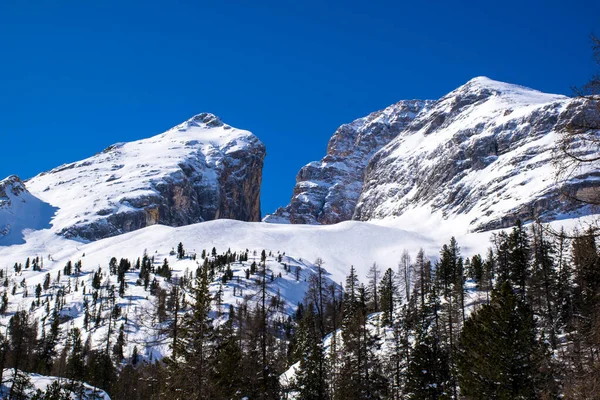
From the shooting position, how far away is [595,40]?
9.16m

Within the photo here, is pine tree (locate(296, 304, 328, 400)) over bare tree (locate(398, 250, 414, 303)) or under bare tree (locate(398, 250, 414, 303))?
under

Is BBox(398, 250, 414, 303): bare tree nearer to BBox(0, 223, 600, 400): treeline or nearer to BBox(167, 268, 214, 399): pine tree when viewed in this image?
BBox(0, 223, 600, 400): treeline

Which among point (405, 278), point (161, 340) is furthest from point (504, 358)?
point (405, 278)

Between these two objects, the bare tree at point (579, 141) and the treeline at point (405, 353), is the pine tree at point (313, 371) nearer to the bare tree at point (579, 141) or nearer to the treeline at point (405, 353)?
the treeline at point (405, 353)

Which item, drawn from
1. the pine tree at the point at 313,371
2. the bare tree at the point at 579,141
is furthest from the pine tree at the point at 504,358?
the bare tree at the point at 579,141

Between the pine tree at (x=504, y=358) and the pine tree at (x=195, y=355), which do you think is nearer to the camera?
the pine tree at (x=195, y=355)

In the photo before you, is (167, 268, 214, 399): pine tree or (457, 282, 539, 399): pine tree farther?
(457, 282, 539, 399): pine tree

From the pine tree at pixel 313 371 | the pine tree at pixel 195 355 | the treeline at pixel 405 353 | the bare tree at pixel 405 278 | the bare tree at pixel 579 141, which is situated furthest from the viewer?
the bare tree at pixel 405 278

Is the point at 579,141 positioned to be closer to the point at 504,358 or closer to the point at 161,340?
the point at 161,340

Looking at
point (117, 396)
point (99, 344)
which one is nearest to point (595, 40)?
point (117, 396)

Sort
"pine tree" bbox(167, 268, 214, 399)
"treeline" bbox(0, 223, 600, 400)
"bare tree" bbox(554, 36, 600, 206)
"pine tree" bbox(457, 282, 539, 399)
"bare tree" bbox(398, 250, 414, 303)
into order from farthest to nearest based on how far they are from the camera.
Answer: "bare tree" bbox(398, 250, 414, 303), "pine tree" bbox(457, 282, 539, 399), "pine tree" bbox(167, 268, 214, 399), "treeline" bbox(0, 223, 600, 400), "bare tree" bbox(554, 36, 600, 206)

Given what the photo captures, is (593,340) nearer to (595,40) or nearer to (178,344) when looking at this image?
(595,40)

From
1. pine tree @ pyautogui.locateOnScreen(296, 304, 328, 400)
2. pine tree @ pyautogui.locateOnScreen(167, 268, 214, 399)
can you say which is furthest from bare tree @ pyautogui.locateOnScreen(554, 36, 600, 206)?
pine tree @ pyautogui.locateOnScreen(296, 304, 328, 400)

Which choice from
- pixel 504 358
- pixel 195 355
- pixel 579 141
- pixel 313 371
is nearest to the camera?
pixel 579 141
